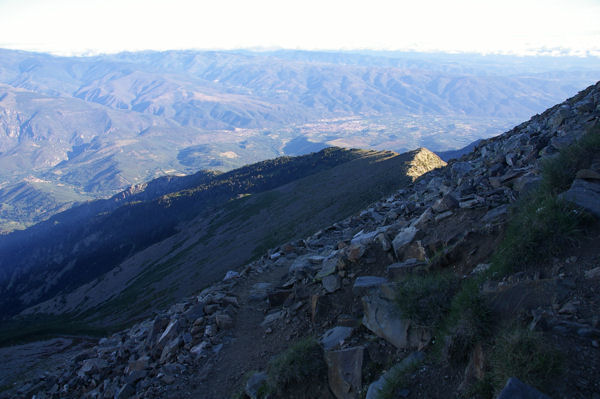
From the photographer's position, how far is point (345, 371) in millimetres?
8781

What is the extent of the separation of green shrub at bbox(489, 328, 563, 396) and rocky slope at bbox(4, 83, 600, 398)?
0.03 meters

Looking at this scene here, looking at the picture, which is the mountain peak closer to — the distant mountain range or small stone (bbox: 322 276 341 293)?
the distant mountain range

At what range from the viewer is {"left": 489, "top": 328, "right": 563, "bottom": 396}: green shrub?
18.1 ft

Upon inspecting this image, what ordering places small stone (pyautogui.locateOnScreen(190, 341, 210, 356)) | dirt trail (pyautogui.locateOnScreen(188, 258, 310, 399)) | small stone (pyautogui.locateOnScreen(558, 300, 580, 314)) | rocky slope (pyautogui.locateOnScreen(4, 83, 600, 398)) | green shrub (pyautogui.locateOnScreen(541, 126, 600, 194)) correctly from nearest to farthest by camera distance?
small stone (pyautogui.locateOnScreen(558, 300, 580, 314)) → rocky slope (pyautogui.locateOnScreen(4, 83, 600, 398)) → green shrub (pyautogui.locateOnScreen(541, 126, 600, 194)) → dirt trail (pyautogui.locateOnScreen(188, 258, 310, 399)) → small stone (pyautogui.locateOnScreen(190, 341, 210, 356))

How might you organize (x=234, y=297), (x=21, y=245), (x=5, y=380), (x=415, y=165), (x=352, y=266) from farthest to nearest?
(x=21, y=245), (x=415, y=165), (x=5, y=380), (x=234, y=297), (x=352, y=266)

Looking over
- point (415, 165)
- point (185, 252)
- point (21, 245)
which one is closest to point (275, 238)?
point (415, 165)

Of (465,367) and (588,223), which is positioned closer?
(465,367)

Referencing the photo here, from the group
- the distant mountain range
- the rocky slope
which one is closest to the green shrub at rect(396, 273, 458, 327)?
the rocky slope

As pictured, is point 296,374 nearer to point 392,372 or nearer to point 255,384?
point 255,384

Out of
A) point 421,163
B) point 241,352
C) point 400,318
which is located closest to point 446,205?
point 400,318

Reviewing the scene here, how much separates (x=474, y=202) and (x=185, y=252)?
72124 millimetres

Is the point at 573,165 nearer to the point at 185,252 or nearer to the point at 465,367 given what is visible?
the point at 465,367

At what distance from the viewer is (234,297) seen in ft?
58.1

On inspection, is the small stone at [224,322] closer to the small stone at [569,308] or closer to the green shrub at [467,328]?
the green shrub at [467,328]
